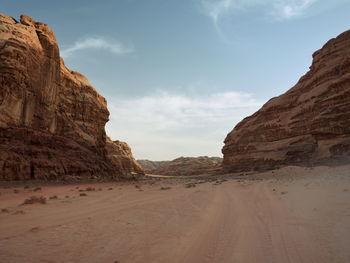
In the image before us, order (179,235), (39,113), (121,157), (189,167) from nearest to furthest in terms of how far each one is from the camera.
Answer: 1. (179,235)
2. (39,113)
3. (121,157)
4. (189,167)

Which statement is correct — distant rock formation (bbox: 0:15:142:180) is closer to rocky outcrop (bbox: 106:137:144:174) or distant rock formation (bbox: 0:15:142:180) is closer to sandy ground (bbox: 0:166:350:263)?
sandy ground (bbox: 0:166:350:263)

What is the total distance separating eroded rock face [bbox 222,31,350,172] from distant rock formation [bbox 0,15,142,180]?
88.6 feet

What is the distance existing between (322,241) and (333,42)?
47357 millimetres

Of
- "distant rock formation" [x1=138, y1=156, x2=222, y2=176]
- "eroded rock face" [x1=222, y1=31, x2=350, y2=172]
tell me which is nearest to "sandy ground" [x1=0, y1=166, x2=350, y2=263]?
"eroded rock face" [x1=222, y1=31, x2=350, y2=172]

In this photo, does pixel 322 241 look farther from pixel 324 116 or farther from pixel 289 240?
pixel 324 116

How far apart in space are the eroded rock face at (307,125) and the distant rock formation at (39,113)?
27000 millimetres

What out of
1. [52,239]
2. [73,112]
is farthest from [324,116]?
[52,239]

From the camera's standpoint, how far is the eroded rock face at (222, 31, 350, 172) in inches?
1283

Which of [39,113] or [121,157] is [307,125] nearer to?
[39,113]

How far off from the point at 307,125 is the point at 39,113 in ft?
123

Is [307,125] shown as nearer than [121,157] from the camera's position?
Yes

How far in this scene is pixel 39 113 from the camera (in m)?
25.5

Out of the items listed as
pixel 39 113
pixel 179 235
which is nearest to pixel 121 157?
pixel 39 113

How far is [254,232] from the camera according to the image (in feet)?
17.7
